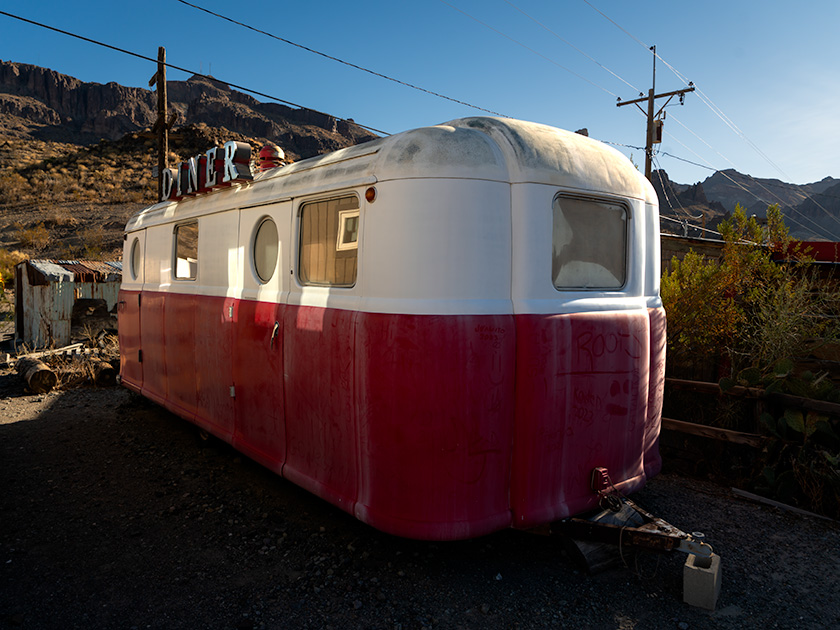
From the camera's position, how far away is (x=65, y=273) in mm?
10961

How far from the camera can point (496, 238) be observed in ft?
10.1

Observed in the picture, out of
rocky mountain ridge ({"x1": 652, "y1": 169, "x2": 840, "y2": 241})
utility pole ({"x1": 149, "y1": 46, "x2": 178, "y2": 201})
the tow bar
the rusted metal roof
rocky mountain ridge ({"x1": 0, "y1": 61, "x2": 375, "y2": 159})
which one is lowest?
the tow bar

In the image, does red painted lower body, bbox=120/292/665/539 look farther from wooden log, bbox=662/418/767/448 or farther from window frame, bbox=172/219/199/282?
window frame, bbox=172/219/199/282

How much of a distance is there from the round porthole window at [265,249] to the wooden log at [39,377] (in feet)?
19.4

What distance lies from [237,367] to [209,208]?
1492mm

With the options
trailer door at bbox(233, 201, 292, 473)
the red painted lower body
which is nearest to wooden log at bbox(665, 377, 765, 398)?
the red painted lower body

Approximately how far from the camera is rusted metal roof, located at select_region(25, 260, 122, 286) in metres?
10.8

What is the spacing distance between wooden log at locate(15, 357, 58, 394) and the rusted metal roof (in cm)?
291

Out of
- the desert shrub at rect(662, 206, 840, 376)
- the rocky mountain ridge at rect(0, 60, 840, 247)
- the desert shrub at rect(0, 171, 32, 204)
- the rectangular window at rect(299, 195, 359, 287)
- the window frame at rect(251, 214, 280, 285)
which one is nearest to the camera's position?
the rectangular window at rect(299, 195, 359, 287)

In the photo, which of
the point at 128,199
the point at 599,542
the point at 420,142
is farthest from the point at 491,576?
the point at 128,199

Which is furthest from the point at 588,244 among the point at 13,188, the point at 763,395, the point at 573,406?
the point at 13,188

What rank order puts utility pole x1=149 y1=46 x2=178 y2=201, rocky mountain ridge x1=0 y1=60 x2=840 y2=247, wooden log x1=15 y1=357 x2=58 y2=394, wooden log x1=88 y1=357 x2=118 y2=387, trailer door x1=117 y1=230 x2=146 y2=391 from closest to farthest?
trailer door x1=117 y1=230 x2=146 y2=391, wooden log x1=15 y1=357 x2=58 y2=394, wooden log x1=88 y1=357 x2=118 y2=387, utility pole x1=149 y1=46 x2=178 y2=201, rocky mountain ridge x1=0 y1=60 x2=840 y2=247

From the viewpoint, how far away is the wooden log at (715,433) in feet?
15.2

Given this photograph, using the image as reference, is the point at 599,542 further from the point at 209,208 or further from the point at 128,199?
the point at 128,199
